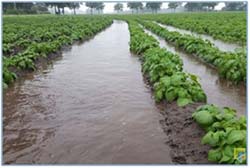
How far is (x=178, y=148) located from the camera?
4367 mm

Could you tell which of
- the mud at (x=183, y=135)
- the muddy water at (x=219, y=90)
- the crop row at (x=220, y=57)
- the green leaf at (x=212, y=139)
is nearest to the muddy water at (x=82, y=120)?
the mud at (x=183, y=135)

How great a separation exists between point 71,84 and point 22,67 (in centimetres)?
179

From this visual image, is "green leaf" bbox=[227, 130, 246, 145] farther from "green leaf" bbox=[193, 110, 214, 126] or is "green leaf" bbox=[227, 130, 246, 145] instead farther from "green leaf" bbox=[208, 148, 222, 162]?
"green leaf" bbox=[193, 110, 214, 126]

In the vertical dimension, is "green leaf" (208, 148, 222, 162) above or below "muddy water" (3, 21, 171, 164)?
above

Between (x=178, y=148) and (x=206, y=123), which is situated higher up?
(x=206, y=123)

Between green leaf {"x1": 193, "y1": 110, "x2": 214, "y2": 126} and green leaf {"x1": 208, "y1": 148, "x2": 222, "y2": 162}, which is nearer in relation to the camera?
green leaf {"x1": 208, "y1": 148, "x2": 222, "y2": 162}

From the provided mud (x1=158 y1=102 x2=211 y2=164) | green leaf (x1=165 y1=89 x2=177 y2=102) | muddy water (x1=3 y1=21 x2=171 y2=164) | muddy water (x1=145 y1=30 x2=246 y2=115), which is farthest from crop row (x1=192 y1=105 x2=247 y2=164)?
muddy water (x1=145 y1=30 x2=246 y2=115)

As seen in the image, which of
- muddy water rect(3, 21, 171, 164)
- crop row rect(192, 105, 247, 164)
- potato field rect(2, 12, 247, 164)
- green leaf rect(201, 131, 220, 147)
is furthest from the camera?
muddy water rect(3, 21, 171, 164)

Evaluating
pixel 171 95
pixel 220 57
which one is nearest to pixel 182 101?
pixel 171 95

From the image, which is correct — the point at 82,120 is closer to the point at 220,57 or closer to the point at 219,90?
the point at 219,90

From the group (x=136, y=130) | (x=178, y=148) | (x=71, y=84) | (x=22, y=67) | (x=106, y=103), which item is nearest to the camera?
(x=178, y=148)

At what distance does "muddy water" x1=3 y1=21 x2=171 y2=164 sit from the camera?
431 cm

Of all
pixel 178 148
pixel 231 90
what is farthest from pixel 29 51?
pixel 178 148

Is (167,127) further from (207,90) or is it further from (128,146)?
(207,90)
